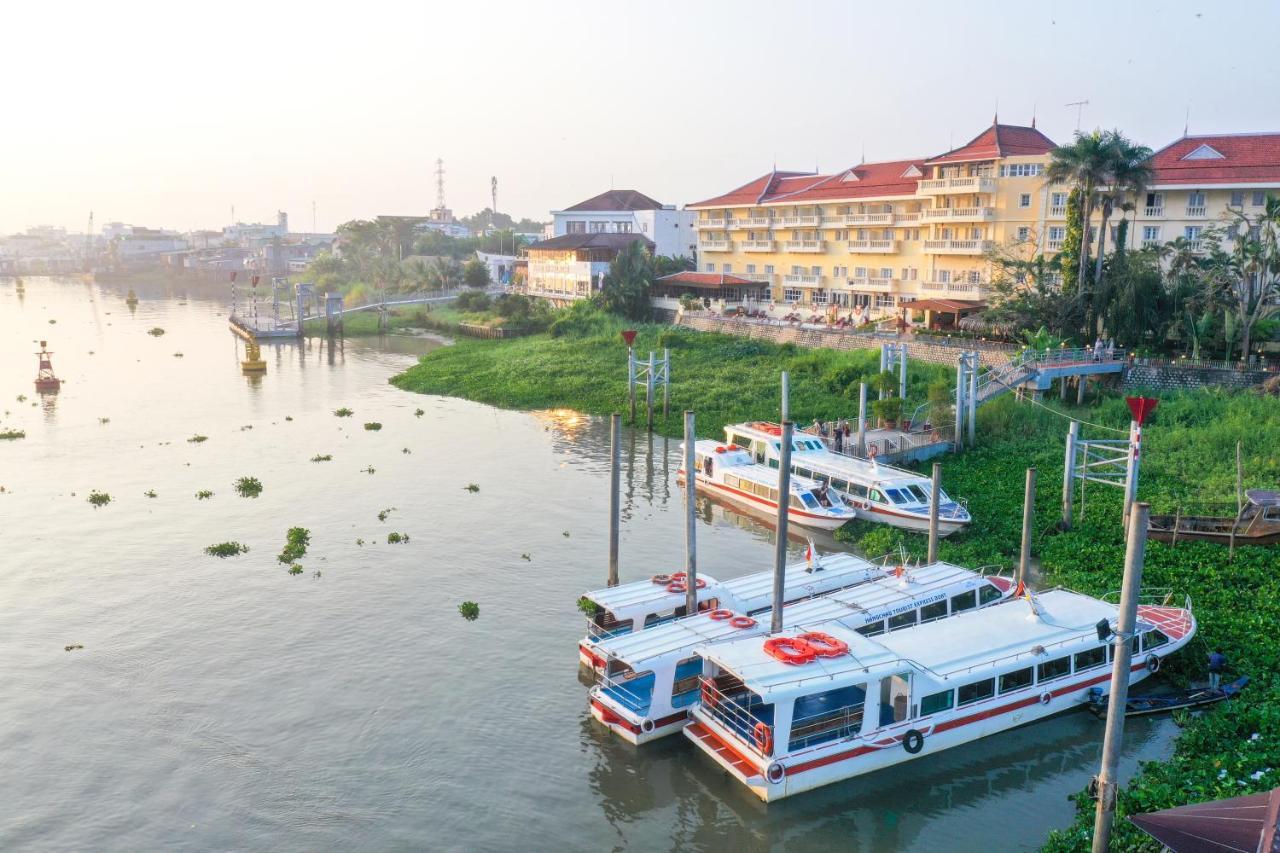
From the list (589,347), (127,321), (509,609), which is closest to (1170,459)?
(509,609)

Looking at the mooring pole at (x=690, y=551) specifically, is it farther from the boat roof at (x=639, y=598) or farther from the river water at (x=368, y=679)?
the river water at (x=368, y=679)

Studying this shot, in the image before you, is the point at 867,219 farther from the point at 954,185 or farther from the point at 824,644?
the point at 824,644

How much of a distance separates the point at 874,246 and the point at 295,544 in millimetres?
53776

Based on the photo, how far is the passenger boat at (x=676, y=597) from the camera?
25.8 metres

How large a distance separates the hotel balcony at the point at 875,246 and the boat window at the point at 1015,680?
56052 millimetres

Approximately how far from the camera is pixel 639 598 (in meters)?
26.6

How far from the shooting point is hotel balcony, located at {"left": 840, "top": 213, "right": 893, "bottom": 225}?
74625 millimetres

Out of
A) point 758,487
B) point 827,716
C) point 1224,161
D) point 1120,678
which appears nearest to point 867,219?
point 1224,161

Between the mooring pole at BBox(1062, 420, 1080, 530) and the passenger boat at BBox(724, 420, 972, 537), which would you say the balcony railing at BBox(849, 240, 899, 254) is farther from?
the mooring pole at BBox(1062, 420, 1080, 530)

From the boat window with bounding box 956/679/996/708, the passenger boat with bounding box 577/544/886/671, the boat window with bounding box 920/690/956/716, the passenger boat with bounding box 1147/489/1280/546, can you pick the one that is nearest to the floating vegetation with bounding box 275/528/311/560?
the passenger boat with bounding box 577/544/886/671

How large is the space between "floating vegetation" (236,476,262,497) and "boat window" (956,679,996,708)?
32.7 m

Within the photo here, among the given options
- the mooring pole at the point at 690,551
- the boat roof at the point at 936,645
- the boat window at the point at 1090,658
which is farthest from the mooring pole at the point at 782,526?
the boat window at the point at 1090,658

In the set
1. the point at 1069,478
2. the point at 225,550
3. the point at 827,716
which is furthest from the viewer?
the point at 225,550

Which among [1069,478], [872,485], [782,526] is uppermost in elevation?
[782,526]
